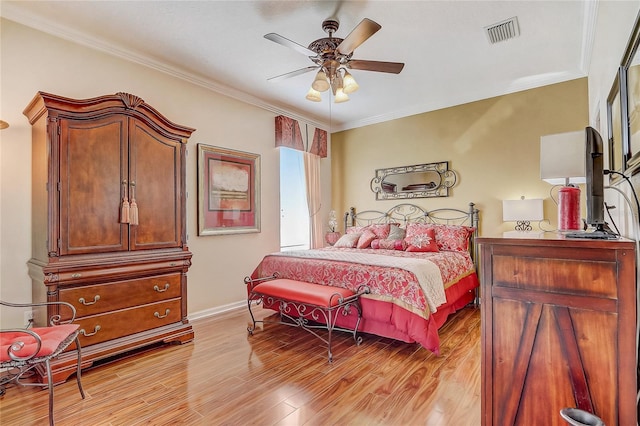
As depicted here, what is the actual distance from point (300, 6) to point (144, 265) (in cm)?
254

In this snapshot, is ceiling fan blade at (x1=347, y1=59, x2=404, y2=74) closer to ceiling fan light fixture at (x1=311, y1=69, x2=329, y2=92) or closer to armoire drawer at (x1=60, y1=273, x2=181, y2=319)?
ceiling fan light fixture at (x1=311, y1=69, x2=329, y2=92)

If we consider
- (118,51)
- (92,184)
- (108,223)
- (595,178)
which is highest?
(118,51)

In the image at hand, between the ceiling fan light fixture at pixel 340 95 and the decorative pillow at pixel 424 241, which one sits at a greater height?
the ceiling fan light fixture at pixel 340 95

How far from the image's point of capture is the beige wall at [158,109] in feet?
8.45

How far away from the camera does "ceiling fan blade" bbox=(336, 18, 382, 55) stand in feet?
7.27

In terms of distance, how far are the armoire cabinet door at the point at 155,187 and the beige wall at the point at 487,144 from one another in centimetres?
328

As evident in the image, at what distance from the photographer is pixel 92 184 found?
2.57 meters

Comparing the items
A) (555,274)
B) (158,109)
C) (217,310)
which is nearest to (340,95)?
(158,109)

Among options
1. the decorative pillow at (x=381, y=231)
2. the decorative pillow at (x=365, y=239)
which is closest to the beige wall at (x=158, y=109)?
the decorative pillow at (x=365, y=239)

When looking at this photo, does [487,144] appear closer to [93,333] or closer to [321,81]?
[321,81]

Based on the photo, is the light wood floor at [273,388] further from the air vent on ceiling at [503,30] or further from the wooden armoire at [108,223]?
the air vent on ceiling at [503,30]

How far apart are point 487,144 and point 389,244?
190cm

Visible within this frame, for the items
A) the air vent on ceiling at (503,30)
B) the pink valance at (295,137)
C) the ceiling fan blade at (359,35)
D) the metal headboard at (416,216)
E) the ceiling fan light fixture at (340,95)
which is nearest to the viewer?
the ceiling fan blade at (359,35)

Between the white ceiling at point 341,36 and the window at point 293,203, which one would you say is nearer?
the white ceiling at point 341,36
